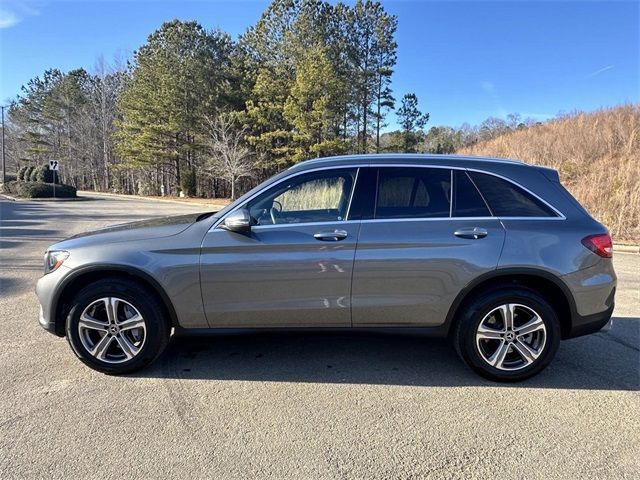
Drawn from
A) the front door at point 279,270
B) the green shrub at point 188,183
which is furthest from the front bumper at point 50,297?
the green shrub at point 188,183

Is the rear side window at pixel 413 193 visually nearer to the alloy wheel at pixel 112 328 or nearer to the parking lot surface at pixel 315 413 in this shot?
the parking lot surface at pixel 315 413

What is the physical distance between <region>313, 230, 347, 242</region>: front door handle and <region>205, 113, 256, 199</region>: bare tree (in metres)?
32.9

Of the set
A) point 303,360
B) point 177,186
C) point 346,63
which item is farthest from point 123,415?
point 177,186

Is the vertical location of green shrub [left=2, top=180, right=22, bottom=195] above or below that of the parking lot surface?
above

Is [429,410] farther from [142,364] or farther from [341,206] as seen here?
[142,364]

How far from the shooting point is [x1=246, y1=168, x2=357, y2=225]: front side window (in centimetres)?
354

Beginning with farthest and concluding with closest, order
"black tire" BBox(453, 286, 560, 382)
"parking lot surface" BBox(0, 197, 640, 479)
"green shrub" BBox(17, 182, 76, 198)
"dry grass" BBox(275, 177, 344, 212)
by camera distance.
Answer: "green shrub" BBox(17, 182, 76, 198) < "dry grass" BBox(275, 177, 344, 212) < "black tire" BBox(453, 286, 560, 382) < "parking lot surface" BBox(0, 197, 640, 479)

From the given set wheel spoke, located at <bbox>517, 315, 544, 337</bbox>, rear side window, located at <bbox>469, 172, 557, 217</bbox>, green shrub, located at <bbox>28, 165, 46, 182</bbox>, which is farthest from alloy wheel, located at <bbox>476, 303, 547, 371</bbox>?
green shrub, located at <bbox>28, 165, 46, 182</bbox>

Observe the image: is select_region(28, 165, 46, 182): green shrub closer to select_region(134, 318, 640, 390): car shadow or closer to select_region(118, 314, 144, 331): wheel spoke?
select_region(134, 318, 640, 390): car shadow

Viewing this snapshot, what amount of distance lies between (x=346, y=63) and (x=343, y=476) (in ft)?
135

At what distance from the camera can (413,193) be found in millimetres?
3559

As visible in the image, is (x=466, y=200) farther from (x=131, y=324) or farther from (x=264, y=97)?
(x=264, y=97)

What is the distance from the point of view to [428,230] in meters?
3.41

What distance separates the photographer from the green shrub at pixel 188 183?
44.0 m
